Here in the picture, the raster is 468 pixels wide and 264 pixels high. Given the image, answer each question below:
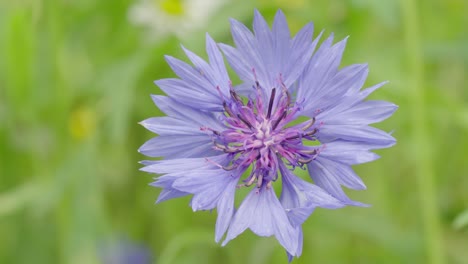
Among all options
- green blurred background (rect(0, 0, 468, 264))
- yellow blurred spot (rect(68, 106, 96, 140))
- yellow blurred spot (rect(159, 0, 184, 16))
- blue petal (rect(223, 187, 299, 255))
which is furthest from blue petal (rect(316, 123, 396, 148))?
yellow blurred spot (rect(159, 0, 184, 16))

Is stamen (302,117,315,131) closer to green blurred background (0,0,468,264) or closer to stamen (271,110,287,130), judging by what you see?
stamen (271,110,287,130)

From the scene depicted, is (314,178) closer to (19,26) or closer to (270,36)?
(270,36)

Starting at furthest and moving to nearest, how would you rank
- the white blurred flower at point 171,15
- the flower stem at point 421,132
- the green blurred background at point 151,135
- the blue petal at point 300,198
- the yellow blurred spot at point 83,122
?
the white blurred flower at point 171,15 < the yellow blurred spot at point 83,122 < the green blurred background at point 151,135 < the flower stem at point 421,132 < the blue petal at point 300,198

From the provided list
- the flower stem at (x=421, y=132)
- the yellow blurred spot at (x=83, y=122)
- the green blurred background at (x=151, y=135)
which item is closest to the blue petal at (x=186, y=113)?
the green blurred background at (x=151, y=135)

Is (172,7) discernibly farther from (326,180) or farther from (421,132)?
(326,180)

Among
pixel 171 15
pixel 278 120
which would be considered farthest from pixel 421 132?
pixel 171 15

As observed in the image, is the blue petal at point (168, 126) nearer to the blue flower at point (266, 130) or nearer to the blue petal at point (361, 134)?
the blue flower at point (266, 130)
